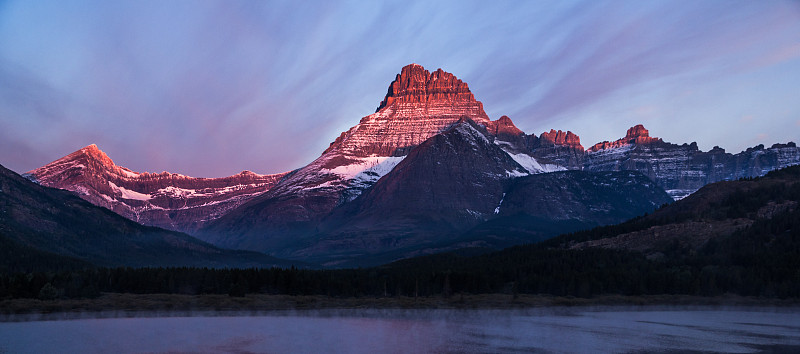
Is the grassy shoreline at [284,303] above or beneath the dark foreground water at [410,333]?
above

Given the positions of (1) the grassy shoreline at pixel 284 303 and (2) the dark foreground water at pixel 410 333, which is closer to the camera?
(2) the dark foreground water at pixel 410 333

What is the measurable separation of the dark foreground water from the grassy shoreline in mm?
9635

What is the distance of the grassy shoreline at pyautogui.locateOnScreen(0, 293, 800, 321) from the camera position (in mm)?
136000

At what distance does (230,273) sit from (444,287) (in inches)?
2085

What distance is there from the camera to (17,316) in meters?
126

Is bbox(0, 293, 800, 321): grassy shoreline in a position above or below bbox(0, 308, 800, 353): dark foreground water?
above

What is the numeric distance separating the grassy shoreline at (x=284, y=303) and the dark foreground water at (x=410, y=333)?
9635 mm

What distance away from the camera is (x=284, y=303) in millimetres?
161250

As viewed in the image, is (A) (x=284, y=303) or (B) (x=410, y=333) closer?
(B) (x=410, y=333)

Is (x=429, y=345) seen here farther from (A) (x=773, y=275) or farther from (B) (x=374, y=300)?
(A) (x=773, y=275)

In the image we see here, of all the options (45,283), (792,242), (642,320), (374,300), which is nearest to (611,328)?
(642,320)

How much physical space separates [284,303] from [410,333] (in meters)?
55.6

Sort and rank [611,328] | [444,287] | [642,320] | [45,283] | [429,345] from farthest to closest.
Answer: [444,287] → [45,283] → [642,320] → [611,328] → [429,345]

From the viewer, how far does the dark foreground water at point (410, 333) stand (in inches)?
3701
